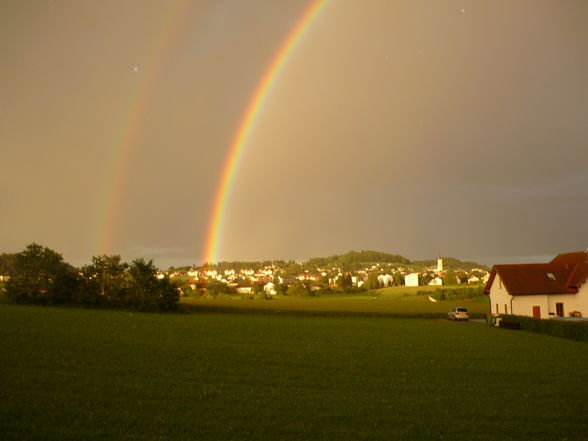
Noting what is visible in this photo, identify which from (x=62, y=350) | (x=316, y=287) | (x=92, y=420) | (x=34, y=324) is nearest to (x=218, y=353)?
(x=62, y=350)

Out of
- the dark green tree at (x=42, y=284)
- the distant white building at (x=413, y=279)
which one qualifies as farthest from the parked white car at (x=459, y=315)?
the distant white building at (x=413, y=279)

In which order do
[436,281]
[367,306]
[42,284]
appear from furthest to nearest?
[436,281] → [367,306] → [42,284]

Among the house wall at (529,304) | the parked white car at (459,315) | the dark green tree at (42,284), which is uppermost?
the dark green tree at (42,284)

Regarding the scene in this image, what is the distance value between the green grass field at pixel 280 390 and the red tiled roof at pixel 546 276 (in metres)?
22.6

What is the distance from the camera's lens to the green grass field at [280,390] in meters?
11.6

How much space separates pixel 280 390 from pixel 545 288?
4181 centimetres

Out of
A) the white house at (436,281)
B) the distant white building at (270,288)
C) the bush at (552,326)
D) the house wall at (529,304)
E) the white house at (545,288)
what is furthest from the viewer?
the white house at (436,281)

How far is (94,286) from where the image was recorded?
63750 mm

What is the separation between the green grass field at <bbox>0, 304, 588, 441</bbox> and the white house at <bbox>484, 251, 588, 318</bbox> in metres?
22.7

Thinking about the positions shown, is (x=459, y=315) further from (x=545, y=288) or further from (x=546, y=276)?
(x=546, y=276)

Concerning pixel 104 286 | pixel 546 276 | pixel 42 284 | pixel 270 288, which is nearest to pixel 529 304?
pixel 546 276

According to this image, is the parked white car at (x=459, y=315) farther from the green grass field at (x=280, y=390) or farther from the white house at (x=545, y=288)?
the green grass field at (x=280, y=390)

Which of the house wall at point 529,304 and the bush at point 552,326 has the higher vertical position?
the house wall at point 529,304

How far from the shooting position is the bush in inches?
1400
